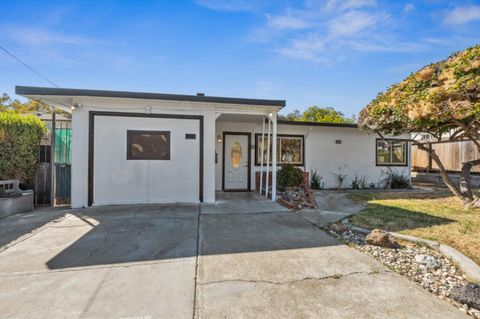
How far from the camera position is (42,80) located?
15234mm

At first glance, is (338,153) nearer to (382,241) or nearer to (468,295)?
(382,241)

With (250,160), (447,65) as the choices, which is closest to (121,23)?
(250,160)

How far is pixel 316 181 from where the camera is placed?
9.88 metres

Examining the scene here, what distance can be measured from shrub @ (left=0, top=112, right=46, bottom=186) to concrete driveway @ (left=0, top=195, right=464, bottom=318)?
9.78ft

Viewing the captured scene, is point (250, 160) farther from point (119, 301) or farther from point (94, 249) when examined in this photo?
point (119, 301)

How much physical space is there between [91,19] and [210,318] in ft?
33.9

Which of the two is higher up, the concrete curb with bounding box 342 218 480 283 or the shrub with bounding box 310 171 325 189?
the shrub with bounding box 310 171 325 189

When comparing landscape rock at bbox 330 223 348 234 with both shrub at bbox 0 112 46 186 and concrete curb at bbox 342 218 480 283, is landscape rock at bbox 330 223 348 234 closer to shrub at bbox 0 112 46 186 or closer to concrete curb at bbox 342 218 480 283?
concrete curb at bbox 342 218 480 283

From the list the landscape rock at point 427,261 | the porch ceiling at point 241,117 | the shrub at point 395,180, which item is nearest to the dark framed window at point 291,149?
the porch ceiling at point 241,117

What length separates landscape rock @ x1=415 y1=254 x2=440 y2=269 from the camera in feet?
9.88

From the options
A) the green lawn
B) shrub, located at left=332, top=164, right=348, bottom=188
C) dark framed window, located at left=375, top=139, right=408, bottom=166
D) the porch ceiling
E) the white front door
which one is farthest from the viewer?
dark framed window, located at left=375, top=139, right=408, bottom=166

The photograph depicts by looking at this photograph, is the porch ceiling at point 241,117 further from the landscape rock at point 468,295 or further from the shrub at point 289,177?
the landscape rock at point 468,295

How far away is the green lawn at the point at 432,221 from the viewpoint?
12.1 feet

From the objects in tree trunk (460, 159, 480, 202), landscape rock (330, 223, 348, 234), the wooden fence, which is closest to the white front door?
landscape rock (330, 223, 348, 234)
